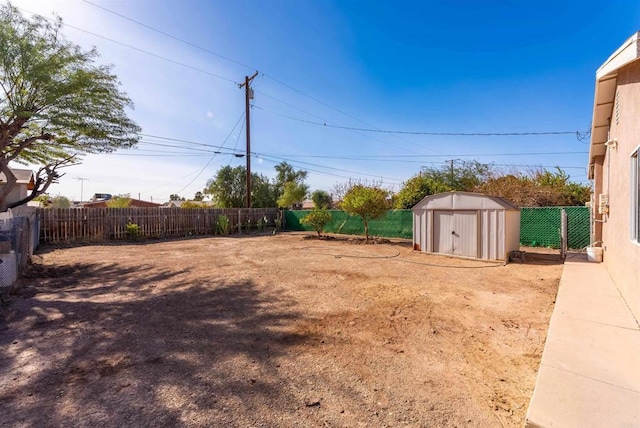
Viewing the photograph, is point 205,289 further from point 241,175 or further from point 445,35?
point 241,175

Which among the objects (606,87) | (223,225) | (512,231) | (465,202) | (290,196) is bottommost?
(223,225)

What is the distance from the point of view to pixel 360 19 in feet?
32.8

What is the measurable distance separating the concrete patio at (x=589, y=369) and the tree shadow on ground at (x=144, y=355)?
68.5 inches

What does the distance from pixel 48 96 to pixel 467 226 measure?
11.3 metres

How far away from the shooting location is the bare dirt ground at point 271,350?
6.86ft

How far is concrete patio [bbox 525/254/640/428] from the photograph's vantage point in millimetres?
1682

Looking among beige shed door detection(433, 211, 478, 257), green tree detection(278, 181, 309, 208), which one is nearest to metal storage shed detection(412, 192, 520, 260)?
beige shed door detection(433, 211, 478, 257)

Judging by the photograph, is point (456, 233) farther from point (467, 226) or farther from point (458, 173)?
point (458, 173)

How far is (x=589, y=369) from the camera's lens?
2197 millimetres

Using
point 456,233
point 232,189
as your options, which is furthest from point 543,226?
point 232,189

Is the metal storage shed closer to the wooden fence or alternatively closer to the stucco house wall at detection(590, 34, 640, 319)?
the stucco house wall at detection(590, 34, 640, 319)

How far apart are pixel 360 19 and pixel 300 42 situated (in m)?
2.36

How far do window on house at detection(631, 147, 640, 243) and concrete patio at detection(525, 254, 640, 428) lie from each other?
973mm

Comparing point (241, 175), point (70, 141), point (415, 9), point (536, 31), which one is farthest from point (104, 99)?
point (241, 175)
